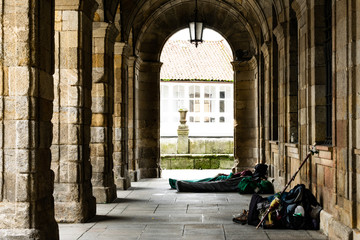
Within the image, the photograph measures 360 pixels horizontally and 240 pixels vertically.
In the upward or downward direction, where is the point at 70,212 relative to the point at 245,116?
downward

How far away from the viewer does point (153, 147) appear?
48.4ft

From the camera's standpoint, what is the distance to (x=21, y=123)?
488cm

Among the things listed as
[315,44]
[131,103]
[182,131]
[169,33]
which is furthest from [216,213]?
[182,131]

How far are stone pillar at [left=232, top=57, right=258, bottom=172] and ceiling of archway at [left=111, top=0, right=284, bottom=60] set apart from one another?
0.84m

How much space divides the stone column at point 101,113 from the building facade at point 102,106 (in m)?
0.02

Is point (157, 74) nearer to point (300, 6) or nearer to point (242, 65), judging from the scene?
point (242, 65)

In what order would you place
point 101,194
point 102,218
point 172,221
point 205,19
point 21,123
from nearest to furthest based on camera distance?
point 21,123 → point 172,221 → point 102,218 → point 101,194 → point 205,19

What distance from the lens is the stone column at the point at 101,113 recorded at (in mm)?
8859

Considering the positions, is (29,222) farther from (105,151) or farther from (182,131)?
(182,131)

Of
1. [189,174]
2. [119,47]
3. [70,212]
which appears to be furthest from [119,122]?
[189,174]

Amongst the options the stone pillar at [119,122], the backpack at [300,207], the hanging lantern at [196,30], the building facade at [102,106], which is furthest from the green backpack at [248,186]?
the backpack at [300,207]

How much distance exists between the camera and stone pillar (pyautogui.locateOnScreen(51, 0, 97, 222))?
6.96m

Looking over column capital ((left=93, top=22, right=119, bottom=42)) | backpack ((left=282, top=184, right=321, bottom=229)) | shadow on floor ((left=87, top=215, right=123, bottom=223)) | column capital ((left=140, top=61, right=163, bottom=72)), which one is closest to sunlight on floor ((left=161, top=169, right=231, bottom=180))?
column capital ((left=140, top=61, right=163, bottom=72))

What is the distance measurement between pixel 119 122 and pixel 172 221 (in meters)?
4.58
